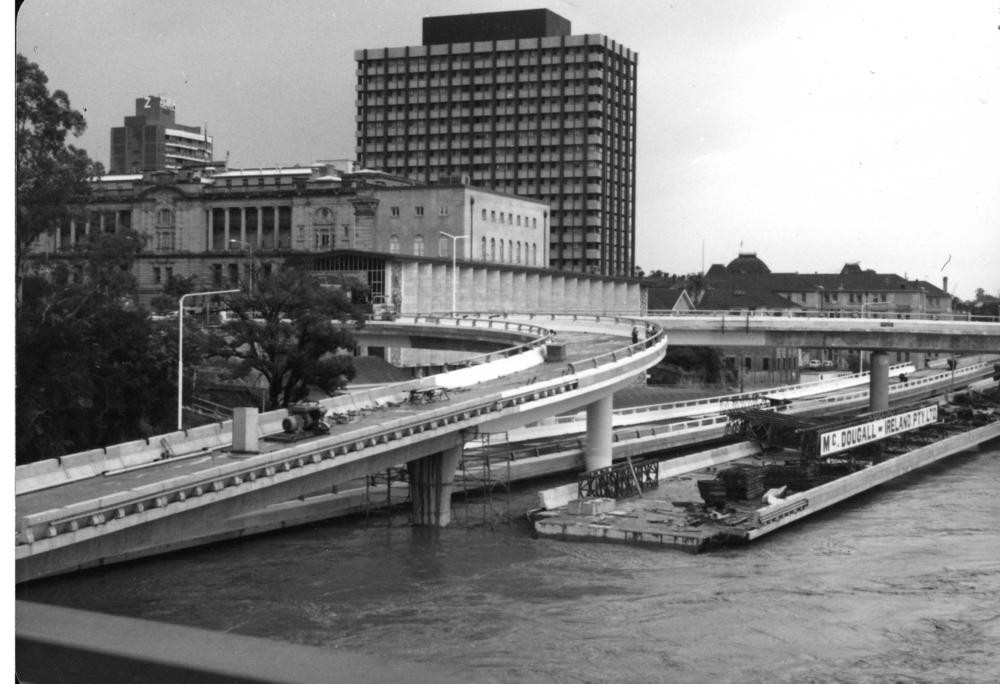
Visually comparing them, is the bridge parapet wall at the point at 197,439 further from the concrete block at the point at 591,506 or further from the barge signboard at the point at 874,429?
the barge signboard at the point at 874,429

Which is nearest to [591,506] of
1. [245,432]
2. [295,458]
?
[295,458]

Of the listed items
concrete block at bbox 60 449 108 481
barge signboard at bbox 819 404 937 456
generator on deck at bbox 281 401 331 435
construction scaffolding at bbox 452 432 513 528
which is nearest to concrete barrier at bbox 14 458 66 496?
concrete block at bbox 60 449 108 481

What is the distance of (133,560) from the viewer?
124 ft

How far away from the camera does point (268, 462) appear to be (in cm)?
3569

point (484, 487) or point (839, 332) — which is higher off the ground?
point (839, 332)

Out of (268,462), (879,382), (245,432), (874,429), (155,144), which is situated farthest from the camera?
(155,144)

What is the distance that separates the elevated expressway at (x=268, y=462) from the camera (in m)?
29.8

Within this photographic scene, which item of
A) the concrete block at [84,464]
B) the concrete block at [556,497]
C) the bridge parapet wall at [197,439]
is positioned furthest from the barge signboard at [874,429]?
the concrete block at [84,464]

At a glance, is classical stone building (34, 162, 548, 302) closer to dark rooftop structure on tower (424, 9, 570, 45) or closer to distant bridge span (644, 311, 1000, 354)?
dark rooftop structure on tower (424, 9, 570, 45)

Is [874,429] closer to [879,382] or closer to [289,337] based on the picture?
[879,382]

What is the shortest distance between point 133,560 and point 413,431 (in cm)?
979

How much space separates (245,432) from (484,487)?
1836 centimetres

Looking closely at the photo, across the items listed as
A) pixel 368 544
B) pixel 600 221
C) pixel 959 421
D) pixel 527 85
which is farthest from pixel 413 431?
pixel 600 221
